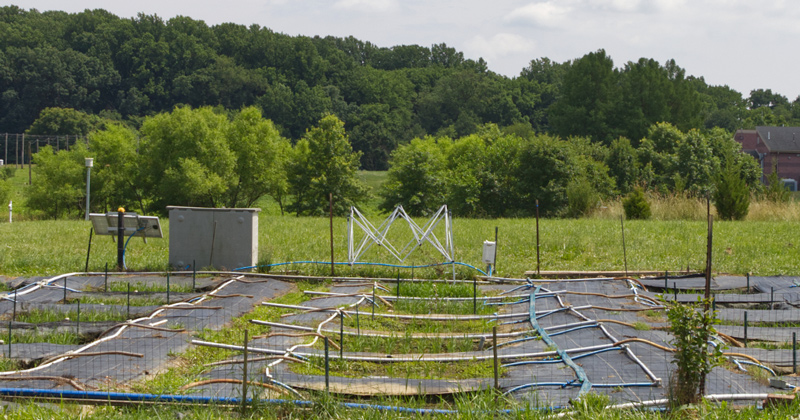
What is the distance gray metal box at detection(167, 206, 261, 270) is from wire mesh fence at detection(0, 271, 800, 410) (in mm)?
823

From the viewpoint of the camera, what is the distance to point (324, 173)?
44594 millimetres

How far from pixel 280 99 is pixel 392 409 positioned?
272 feet

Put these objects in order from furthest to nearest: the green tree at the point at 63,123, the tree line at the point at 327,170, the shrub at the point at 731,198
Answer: the green tree at the point at 63,123 < the tree line at the point at 327,170 < the shrub at the point at 731,198

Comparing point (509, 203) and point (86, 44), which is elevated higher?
point (86, 44)

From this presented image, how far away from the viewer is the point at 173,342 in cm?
675

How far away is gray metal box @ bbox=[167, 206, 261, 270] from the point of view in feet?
39.1

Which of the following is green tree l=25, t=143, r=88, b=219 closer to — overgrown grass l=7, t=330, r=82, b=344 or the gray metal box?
the gray metal box

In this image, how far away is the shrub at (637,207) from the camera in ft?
78.1

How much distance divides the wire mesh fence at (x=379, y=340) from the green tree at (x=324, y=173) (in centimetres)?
3276

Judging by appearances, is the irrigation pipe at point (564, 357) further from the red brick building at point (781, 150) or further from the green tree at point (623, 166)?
the red brick building at point (781, 150)

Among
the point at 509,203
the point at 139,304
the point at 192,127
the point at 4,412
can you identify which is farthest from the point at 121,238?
the point at 192,127

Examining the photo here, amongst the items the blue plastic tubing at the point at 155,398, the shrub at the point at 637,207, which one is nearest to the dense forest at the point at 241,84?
the shrub at the point at 637,207

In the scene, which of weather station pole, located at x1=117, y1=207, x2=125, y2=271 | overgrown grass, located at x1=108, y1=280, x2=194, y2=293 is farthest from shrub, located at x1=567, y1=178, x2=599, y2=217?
overgrown grass, located at x1=108, y1=280, x2=194, y2=293

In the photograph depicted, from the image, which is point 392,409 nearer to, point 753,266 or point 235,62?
point 753,266
